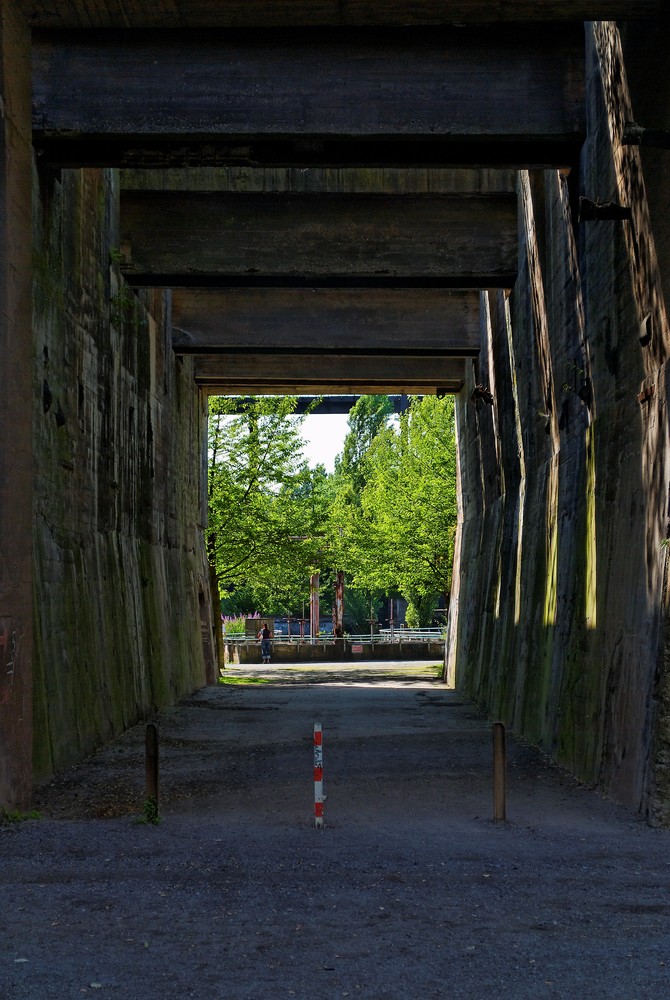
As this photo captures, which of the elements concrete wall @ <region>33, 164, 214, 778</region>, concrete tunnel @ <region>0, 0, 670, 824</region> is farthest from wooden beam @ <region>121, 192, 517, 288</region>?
concrete wall @ <region>33, 164, 214, 778</region>

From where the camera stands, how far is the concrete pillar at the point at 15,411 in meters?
10.6

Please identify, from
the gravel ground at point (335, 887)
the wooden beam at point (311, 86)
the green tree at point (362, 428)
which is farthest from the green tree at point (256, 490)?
the green tree at point (362, 428)

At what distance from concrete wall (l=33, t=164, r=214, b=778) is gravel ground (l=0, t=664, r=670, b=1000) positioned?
178 cm

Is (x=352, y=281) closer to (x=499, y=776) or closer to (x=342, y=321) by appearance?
(x=342, y=321)

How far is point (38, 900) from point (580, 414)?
364 inches

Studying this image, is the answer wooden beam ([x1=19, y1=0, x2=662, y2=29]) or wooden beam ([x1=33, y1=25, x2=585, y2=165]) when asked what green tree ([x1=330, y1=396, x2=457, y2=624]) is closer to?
wooden beam ([x1=33, y1=25, x2=585, y2=165])

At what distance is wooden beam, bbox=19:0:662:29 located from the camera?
10578 millimetres

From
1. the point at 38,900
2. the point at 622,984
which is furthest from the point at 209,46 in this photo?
the point at 622,984

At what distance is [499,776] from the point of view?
10094 millimetres

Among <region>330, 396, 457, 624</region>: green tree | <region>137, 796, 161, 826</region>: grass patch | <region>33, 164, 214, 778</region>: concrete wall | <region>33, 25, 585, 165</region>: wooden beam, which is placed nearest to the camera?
<region>137, 796, 161, 826</region>: grass patch

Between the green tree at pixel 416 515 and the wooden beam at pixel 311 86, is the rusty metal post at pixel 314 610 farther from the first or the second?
the wooden beam at pixel 311 86

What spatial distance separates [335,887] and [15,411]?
5576 mm

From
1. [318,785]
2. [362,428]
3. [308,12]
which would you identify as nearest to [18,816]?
[318,785]

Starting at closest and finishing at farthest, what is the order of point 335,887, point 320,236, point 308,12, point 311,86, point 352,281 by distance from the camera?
point 335,887
point 308,12
point 311,86
point 320,236
point 352,281
